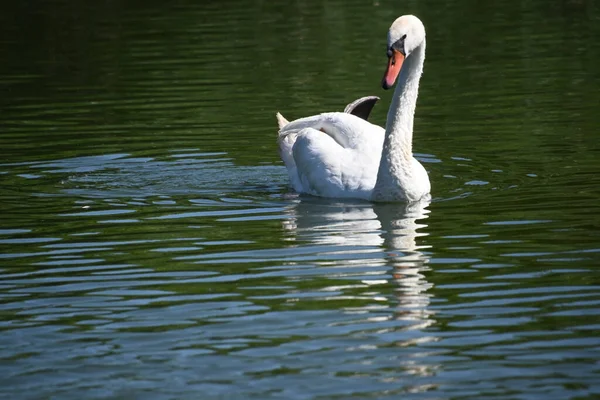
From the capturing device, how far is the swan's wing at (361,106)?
561 inches

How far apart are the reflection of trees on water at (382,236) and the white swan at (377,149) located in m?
0.18

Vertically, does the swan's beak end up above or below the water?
above

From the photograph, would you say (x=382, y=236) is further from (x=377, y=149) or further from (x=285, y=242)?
(x=377, y=149)

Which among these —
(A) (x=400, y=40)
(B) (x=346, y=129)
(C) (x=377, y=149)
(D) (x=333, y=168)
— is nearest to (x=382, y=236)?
(D) (x=333, y=168)

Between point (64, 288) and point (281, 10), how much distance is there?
955 inches

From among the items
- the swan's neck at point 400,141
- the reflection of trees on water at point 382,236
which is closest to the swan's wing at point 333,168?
the reflection of trees on water at point 382,236

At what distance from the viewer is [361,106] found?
1438 centimetres

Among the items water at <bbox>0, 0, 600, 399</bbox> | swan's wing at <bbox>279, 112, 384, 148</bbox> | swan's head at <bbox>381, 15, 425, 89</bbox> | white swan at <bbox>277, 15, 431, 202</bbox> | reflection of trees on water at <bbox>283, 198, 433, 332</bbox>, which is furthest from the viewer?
swan's wing at <bbox>279, 112, 384, 148</bbox>

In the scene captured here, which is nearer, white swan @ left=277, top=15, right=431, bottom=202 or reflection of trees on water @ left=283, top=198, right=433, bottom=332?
reflection of trees on water @ left=283, top=198, right=433, bottom=332

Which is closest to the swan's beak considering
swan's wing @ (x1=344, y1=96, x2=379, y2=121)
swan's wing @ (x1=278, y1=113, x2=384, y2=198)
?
swan's wing @ (x1=278, y1=113, x2=384, y2=198)

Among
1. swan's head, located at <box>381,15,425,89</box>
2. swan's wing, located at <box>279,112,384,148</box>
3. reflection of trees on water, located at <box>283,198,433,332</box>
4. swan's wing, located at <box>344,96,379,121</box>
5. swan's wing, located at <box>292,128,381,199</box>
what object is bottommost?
reflection of trees on water, located at <box>283,198,433,332</box>

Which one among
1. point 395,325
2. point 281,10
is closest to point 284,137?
point 395,325

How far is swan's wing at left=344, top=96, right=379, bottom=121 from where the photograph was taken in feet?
46.8

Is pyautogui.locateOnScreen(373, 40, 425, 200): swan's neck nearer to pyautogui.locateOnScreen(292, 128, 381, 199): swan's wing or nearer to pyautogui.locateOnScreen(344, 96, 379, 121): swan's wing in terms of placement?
pyautogui.locateOnScreen(292, 128, 381, 199): swan's wing
